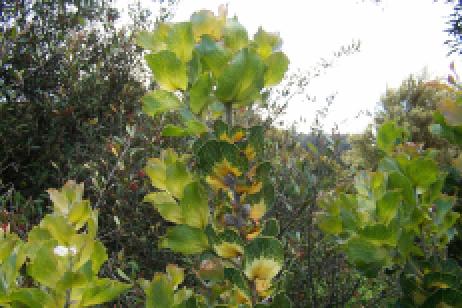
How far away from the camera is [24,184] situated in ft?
11.8

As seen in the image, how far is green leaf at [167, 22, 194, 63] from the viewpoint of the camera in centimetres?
74

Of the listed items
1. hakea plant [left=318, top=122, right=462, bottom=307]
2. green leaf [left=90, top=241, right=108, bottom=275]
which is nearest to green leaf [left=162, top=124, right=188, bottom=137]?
green leaf [left=90, top=241, right=108, bottom=275]

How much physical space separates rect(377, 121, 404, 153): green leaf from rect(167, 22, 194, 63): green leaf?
0.60 meters

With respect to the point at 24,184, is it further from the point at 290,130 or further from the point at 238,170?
the point at 238,170

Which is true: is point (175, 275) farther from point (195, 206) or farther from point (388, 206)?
point (388, 206)

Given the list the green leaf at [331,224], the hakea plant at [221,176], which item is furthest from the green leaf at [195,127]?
the green leaf at [331,224]

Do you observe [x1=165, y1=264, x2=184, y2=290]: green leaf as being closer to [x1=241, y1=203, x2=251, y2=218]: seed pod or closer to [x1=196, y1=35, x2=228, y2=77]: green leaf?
[x1=241, y1=203, x2=251, y2=218]: seed pod

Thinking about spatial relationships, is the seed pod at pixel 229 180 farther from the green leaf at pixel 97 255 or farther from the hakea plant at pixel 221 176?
the green leaf at pixel 97 255

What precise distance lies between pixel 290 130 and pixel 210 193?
132 inches

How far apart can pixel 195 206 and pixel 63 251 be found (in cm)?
19

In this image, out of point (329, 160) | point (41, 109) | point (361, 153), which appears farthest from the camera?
point (361, 153)

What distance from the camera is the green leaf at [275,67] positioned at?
2.56 ft

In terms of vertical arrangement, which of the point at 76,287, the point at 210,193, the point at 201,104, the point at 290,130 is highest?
the point at 290,130

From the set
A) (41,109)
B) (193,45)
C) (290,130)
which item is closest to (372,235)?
(193,45)
